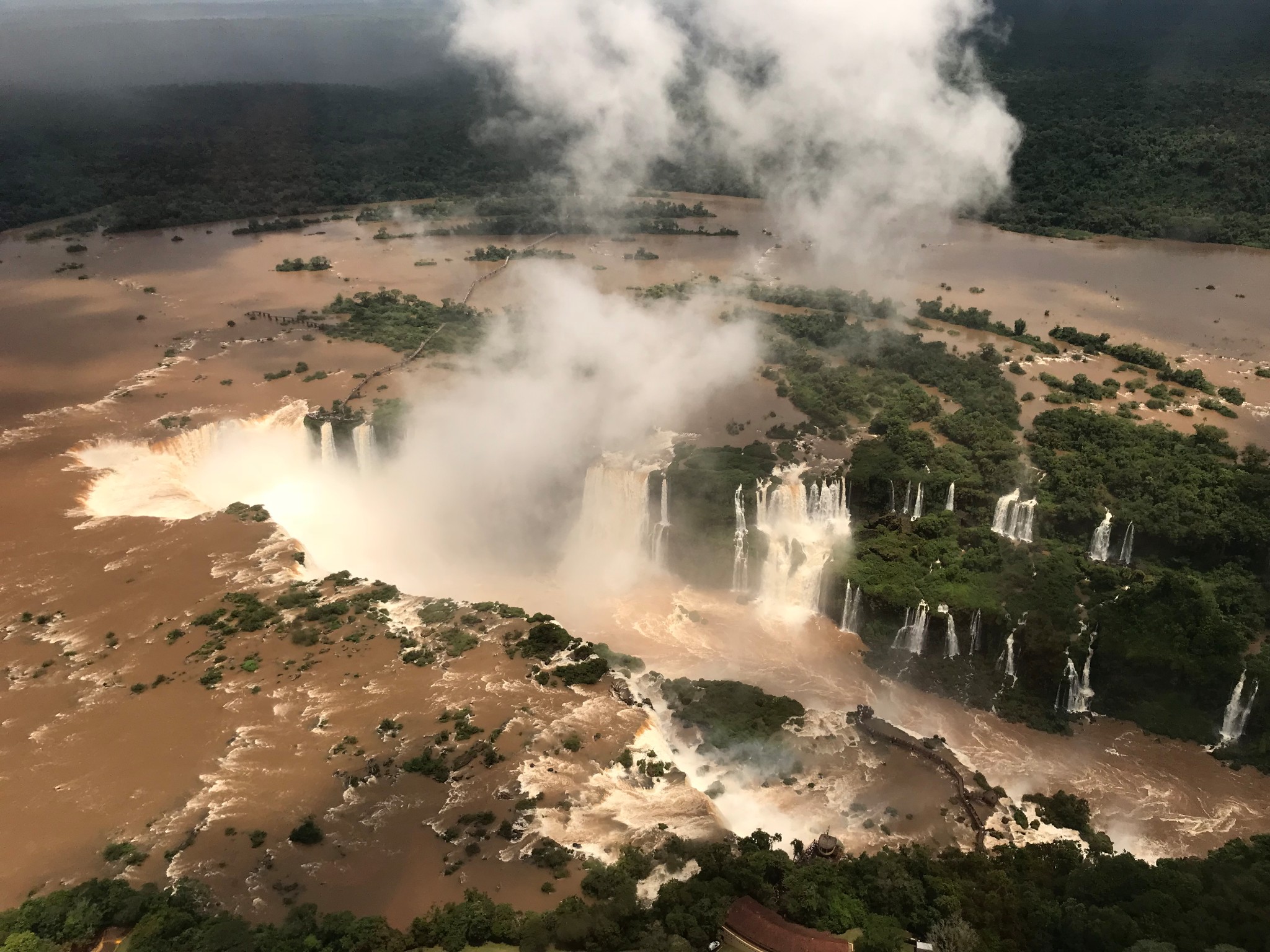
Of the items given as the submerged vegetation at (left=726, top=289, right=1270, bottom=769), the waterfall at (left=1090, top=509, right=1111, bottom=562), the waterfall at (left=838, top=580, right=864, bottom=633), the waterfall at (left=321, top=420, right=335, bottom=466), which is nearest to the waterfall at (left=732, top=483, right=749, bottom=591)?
the submerged vegetation at (left=726, top=289, right=1270, bottom=769)

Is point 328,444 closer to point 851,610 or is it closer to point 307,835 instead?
point 307,835

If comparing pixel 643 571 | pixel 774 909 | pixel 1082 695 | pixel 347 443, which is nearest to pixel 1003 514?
pixel 1082 695

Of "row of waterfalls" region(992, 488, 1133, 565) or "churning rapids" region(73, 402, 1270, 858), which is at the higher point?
"row of waterfalls" region(992, 488, 1133, 565)

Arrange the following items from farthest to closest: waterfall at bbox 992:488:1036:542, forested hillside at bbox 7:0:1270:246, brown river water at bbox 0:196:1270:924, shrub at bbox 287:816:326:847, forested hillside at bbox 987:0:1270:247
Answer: forested hillside at bbox 7:0:1270:246, forested hillside at bbox 987:0:1270:247, waterfall at bbox 992:488:1036:542, brown river water at bbox 0:196:1270:924, shrub at bbox 287:816:326:847

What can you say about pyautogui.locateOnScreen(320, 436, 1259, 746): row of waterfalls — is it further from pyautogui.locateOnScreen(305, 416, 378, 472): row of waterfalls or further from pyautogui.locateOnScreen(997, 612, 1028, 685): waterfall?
pyautogui.locateOnScreen(305, 416, 378, 472): row of waterfalls

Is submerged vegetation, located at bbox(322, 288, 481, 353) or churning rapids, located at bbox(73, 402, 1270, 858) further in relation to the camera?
submerged vegetation, located at bbox(322, 288, 481, 353)
